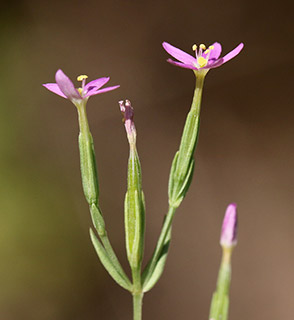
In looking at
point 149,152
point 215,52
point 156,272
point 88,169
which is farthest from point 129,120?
point 149,152

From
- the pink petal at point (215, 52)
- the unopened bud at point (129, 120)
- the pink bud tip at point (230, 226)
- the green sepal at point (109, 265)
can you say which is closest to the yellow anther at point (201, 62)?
the pink petal at point (215, 52)

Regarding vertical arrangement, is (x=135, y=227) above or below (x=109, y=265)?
above

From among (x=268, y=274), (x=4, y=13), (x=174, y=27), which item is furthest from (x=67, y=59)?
(x=268, y=274)

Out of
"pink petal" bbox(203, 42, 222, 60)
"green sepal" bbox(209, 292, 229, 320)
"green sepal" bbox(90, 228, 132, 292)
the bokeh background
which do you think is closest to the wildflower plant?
"green sepal" bbox(90, 228, 132, 292)

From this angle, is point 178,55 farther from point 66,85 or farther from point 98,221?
point 98,221

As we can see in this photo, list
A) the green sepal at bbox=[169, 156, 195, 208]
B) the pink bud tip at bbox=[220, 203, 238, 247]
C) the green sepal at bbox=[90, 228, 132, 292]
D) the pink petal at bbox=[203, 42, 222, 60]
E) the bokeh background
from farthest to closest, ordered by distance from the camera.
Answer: the bokeh background < the pink petal at bbox=[203, 42, 222, 60] < the green sepal at bbox=[169, 156, 195, 208] < the green sepal at bbox=[90, 228, 132, 292] < the pink bud tip at bbox=[220, 203, 238, 247]

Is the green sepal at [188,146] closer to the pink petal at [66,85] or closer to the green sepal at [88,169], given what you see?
the green sepal at [88,169]

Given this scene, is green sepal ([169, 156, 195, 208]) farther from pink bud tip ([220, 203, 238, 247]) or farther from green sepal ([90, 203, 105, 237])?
pink bud tip ([220, 203, 238, 247])
